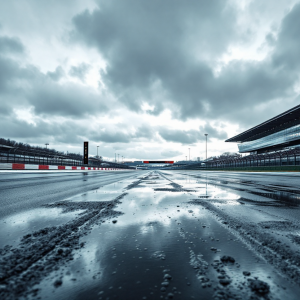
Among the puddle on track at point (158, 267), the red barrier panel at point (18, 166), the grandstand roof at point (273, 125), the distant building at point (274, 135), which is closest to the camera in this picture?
the puddle on track at point (158, 267)

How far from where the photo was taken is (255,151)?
8006 centimetres

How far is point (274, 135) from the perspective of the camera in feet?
215

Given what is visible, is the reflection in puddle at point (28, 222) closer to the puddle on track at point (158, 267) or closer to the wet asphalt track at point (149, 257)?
the wet asphalt track at point (149, 257)

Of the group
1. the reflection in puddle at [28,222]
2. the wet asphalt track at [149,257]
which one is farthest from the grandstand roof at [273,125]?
the reflection in puddle at [28,222]

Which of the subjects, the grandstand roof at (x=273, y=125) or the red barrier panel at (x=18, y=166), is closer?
the red barrier panel at (x=18, y=166)

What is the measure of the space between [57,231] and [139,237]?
3.54 feet

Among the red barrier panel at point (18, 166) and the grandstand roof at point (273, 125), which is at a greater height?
the grandstand roof at point (273, 125)

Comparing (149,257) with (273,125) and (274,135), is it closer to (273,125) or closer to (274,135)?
(273,125)

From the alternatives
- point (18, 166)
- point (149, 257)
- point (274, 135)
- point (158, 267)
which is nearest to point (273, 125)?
point (274, 135)

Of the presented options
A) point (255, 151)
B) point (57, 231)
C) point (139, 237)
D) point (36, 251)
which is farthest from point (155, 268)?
point (255, 151)

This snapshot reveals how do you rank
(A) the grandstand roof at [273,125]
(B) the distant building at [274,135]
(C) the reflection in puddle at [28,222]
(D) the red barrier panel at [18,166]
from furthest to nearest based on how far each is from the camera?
(B) the distant building at [274,135] → (A) the grandstand roof at [273,125] → (D) the red barrier panel at [18,166] → (C) the reflection in puddle at [28,222]

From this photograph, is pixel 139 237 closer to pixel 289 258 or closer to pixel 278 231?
pixel 289 258

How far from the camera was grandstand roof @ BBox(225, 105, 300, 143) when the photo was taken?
52156 millimetres

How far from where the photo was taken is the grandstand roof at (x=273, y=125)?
5216 centimetres
